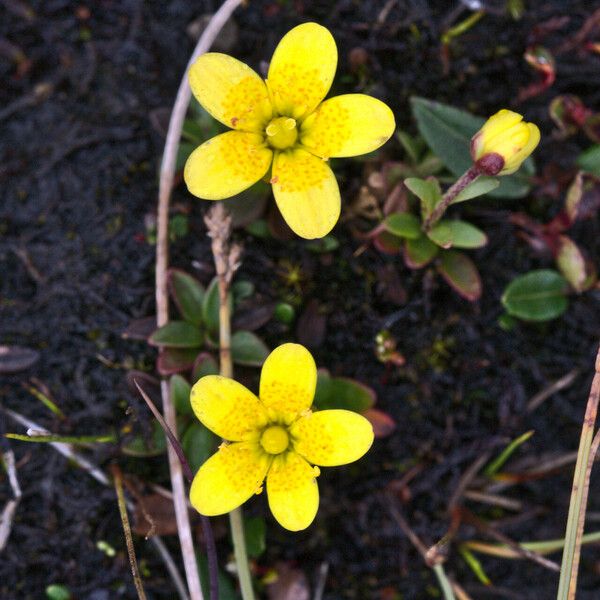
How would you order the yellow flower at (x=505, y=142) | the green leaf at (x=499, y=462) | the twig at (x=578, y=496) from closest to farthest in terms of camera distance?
the yellow flower at (x=505, y=142), the twig at (x=578, y=496), the green leaf at (x=499, y=462)

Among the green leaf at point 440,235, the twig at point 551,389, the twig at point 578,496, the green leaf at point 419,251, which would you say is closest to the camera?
the twig at point 578,496

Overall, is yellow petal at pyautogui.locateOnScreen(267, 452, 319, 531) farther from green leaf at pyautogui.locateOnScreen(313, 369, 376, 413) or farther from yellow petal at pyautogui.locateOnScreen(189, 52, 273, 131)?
yellow petal at pyautogui.locateOnScreen(189, 52, 273, 131)

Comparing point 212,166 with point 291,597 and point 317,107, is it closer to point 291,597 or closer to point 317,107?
point 317,107

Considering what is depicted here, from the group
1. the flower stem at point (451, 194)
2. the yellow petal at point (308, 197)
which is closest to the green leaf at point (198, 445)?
the yellow petal at point (308, 197)

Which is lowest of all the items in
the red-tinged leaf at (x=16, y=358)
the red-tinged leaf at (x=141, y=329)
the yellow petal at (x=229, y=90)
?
the red-tinged leaf at (x=16, y=358)

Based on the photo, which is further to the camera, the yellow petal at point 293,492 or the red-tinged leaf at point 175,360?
the red-tinged leaf at point 175,360

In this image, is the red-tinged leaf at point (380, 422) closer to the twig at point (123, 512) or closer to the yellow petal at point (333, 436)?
the yellow petal at point (333, 436)

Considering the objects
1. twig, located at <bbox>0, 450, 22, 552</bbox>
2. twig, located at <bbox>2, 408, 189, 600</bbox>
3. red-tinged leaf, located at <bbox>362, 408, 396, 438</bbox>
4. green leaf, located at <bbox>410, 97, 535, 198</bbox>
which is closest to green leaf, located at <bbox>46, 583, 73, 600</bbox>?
twig, located at <bbox>0, 450, 22, 552</bbox>

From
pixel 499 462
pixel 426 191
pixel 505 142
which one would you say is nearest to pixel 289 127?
pixel 426 191

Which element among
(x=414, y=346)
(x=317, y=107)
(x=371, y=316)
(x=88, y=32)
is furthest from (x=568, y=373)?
(x=88, y=32)
